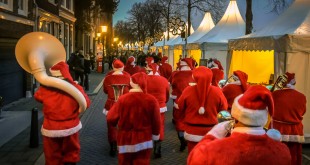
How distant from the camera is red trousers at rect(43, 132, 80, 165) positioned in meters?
5.69

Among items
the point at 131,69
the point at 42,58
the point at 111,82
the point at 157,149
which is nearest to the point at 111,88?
the point at 111,82

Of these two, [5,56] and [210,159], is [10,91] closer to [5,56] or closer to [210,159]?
[5,56]

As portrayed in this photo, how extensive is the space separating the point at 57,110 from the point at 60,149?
61 centimetres

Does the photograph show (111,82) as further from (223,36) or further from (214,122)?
(223,36)

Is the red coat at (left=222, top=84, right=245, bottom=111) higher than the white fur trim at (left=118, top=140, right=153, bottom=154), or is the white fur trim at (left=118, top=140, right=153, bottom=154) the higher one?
the red coat at (left=222, top=84, right=245, bottom=111)

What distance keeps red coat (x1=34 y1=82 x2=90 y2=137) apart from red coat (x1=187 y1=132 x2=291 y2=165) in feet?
10.4

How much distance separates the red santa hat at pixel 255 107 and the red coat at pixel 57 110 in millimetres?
3303

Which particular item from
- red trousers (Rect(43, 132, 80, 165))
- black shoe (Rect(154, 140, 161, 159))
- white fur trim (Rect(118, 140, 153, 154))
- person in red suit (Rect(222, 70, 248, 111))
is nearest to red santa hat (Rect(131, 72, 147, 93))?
white fur trim (Rect(118, 140, 153, 154))

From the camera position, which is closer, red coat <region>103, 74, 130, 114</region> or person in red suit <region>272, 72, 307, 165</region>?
person in red suit <region>272, 72, 307, 165</region>

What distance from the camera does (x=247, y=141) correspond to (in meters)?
2.87

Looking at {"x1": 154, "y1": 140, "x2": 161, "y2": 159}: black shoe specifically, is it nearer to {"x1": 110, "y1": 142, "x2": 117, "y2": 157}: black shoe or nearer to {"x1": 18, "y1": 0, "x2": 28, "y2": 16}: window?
{"x1": 110, "y1": 142, "x2": 117, "y2": 157}: black shoe

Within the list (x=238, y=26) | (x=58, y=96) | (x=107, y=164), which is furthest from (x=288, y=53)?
(x=238, y=26)

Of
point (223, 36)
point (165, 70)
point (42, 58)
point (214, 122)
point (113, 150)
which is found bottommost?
point (113, 150)

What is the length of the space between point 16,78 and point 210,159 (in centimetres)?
1324
